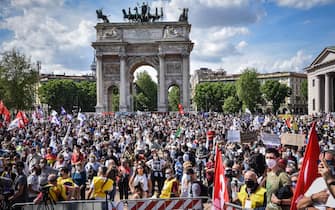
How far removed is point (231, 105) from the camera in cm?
10044

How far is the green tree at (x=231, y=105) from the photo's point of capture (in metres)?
101

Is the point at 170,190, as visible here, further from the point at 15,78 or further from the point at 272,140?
the point at 15,78

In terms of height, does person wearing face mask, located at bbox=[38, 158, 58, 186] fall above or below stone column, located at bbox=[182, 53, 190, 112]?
below

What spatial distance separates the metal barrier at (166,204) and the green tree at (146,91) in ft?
349

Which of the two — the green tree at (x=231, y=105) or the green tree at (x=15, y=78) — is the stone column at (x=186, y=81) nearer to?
the green tree at (x=15, y=78)

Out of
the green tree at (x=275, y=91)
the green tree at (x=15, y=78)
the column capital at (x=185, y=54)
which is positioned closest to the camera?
the green tree at (x=15, y=78)

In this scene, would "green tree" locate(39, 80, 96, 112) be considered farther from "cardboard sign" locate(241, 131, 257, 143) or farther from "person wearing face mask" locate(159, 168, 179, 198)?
"person wearing face mask" locate(159, 168, 179, 198)

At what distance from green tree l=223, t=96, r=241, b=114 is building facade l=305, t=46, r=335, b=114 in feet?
89.3

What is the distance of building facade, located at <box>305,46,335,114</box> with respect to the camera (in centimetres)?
6504

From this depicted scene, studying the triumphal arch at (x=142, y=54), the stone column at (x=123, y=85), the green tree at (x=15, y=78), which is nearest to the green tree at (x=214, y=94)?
the triumphal arch at (x=142, y=54)

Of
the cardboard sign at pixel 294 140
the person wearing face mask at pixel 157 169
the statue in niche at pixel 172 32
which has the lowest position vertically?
the person wearing face mask at pixel 157 169

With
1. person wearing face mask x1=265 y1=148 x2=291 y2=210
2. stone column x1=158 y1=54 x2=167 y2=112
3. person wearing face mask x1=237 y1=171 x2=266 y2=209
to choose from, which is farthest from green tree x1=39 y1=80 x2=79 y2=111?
person wearing face mask x1=237 y1=171 x2=266 y2=209

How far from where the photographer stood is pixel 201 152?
603 inches

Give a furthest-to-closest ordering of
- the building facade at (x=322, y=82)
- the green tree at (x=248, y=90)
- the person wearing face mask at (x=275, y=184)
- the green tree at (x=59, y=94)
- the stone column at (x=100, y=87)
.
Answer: the green tree at (x=59, y=94)
the green tree at (x=248, y=90)
the building facade at (x=322, y=82)
the stone column at (x=100, y=87)
the person wearing face mask at (x=275, y=184)
